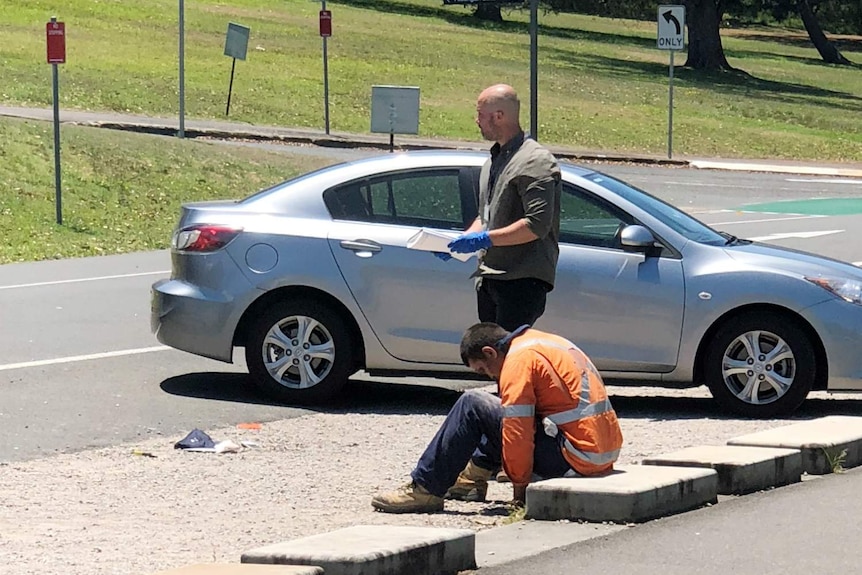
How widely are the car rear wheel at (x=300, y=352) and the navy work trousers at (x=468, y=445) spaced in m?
3.08

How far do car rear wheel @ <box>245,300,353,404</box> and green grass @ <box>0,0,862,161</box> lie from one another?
27156 millimetres

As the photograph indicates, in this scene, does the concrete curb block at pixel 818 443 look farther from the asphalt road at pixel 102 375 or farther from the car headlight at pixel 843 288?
the asphalt road at pixel 102 375

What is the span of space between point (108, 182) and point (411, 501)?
18169 mm

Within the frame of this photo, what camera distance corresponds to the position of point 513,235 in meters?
8.26

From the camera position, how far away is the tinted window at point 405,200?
10.6 m

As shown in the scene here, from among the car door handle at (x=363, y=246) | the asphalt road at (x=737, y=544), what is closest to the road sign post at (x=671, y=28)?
the car door handle at (x=363, y=246)

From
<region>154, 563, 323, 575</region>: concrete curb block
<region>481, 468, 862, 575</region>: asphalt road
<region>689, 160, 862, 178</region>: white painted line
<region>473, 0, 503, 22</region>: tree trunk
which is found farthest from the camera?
<region>473, 0, 503, 22</region>: tree trunk

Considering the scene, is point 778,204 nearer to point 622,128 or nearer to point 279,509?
point 622,128

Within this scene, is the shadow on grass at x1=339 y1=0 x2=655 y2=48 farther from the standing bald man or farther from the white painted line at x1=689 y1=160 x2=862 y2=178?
the standing bald man

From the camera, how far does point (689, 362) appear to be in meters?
10.2

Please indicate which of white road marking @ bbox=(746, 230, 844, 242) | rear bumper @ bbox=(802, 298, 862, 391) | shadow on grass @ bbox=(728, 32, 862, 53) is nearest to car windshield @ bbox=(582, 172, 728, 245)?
rear bumper @ bbox=(802, 298, 862, 391)

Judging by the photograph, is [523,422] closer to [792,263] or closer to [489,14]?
[792,263]

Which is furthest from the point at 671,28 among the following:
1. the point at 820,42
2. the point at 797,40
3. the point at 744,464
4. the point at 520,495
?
the point at 797,40

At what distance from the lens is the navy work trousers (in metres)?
7.27
